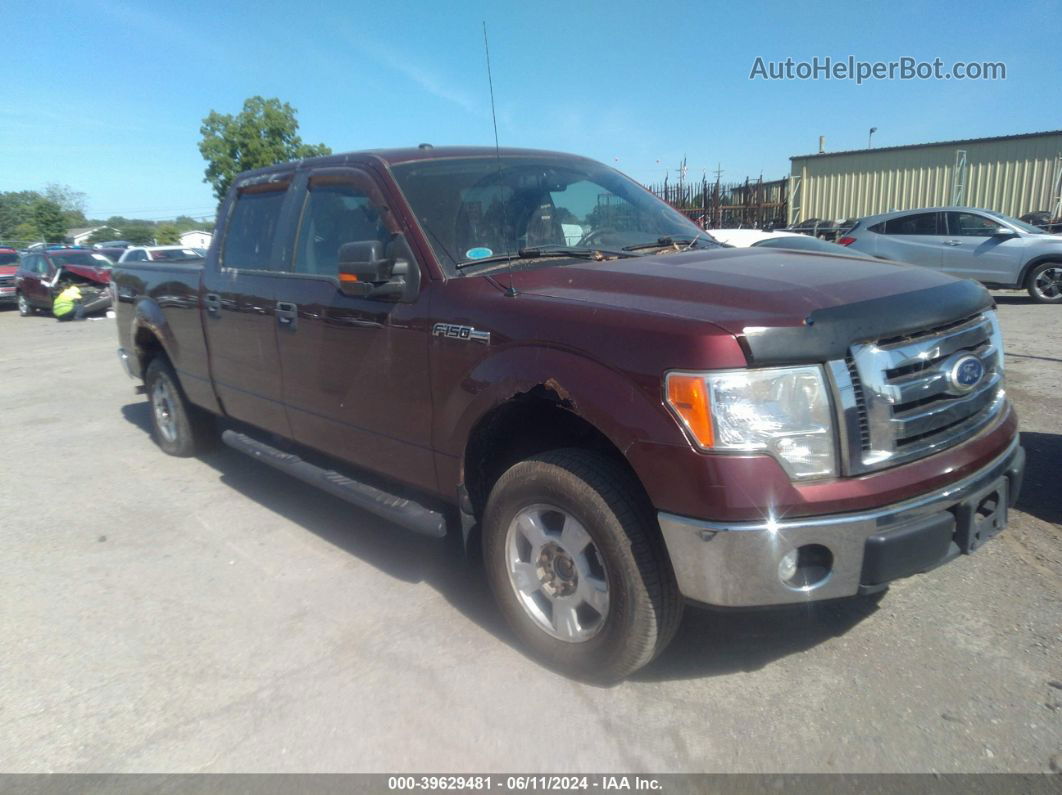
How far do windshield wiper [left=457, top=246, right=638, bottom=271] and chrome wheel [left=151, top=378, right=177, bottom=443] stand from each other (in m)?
3.77

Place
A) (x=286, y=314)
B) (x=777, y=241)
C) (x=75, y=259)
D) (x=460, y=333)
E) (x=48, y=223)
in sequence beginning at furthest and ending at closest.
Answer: (x=48, y=223) → (x=75, y=259) → (x=777, y=241) → (x=286, y=314) → (x=460, y=333)

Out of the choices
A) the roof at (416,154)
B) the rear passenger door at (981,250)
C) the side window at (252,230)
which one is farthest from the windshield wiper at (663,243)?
the rear passenger door at (981,250)

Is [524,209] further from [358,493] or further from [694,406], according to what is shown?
[694,406]

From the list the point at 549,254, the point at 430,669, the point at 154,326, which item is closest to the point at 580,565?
the point at 430,669

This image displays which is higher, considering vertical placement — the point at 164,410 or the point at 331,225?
the point at 331,225

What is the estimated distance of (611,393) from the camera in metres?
2.52

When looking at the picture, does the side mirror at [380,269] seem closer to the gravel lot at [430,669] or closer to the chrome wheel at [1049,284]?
the gravel lot at [430,669]

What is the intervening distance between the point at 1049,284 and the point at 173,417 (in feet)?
42.6

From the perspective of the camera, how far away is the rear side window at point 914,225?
42.9 feet

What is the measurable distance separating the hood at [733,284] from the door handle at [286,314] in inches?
57.6

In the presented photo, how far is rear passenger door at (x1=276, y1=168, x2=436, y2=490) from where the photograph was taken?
337 cm


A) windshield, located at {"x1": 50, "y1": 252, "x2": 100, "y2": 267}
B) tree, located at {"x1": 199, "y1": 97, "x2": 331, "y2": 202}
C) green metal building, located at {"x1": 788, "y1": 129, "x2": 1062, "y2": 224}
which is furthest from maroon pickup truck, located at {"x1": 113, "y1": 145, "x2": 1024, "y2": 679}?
tree, located at {"x1": 199, "y1": 97, "x2": 331, "y2": 202}

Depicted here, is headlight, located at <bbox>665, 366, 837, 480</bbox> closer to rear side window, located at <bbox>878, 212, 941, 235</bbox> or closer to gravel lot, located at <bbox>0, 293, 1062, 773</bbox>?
gravel lot, located at <bbox>0, 293, 1062, 773</bbox>

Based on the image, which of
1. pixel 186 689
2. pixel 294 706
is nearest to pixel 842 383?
pixel 294 706
